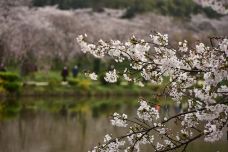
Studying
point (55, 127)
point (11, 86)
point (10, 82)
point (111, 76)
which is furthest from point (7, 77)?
point (111, 76)

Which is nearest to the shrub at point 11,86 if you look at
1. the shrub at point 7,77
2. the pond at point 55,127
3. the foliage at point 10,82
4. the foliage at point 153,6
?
the foliage at point 10,82

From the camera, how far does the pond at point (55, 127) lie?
10.7m

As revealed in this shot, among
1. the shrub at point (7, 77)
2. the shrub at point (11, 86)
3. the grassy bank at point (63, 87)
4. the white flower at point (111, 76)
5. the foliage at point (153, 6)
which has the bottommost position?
the grassy bank at point (63, 87)

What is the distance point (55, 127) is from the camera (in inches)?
532

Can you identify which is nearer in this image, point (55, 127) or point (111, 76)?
point (111, 76)

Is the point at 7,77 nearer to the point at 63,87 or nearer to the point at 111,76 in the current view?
the point at 63,87

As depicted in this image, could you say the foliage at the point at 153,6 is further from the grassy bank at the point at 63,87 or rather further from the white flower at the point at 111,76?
the white flower at the point at 111,76

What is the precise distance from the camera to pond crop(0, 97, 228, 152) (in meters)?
10.7

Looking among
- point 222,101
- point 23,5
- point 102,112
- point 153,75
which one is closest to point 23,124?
point 102,112

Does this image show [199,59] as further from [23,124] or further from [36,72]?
[36,72]

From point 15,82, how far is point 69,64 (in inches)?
474

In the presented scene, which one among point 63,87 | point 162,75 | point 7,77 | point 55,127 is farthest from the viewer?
point 63,87

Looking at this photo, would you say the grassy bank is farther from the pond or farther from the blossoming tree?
the blossoming tree

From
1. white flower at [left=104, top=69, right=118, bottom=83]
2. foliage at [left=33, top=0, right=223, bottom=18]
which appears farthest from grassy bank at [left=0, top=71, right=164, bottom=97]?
white flower at [left=104, top=69, right=118, bottom=83]
